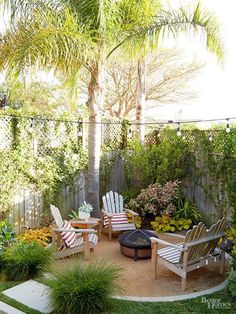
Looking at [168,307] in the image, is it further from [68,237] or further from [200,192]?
[200,192]

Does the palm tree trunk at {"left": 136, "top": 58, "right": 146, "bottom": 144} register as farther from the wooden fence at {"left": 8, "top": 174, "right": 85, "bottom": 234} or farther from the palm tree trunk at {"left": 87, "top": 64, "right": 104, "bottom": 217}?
the wooden fence at {"left": 8, "top": 174, "right": 85, "bottom": 234}

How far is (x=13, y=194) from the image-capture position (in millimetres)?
5883

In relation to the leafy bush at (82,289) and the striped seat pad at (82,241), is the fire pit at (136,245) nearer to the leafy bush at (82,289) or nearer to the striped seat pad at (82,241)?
the striped seat pad at (82,241)

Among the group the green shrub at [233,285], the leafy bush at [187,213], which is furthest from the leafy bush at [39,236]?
the green shrub at [233,285]

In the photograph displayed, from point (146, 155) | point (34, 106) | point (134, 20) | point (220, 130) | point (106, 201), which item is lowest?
point (106, 201)

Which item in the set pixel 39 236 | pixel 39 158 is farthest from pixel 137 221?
pixel 39 158

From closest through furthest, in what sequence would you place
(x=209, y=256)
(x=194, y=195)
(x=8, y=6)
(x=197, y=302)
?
1. (x=197, y=302)
2. (x=209, y=256)
3. (x=8, y=6)
4. (x=194, y=195)

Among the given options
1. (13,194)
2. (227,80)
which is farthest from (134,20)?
(227,80)

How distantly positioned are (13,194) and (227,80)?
15283mm

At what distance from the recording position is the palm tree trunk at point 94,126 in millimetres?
6422

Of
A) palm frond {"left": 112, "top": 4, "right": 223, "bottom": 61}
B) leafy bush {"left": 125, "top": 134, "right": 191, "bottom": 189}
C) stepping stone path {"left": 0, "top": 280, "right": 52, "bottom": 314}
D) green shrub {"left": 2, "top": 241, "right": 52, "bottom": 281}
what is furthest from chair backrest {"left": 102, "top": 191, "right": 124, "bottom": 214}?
palm frond {"left": 112, "top": 4, "right": 223, "bottom": 61}

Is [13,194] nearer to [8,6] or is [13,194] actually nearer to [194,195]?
[8,6]

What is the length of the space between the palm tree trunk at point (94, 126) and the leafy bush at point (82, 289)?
10.2ft

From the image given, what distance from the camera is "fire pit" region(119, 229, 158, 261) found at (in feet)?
16.8
